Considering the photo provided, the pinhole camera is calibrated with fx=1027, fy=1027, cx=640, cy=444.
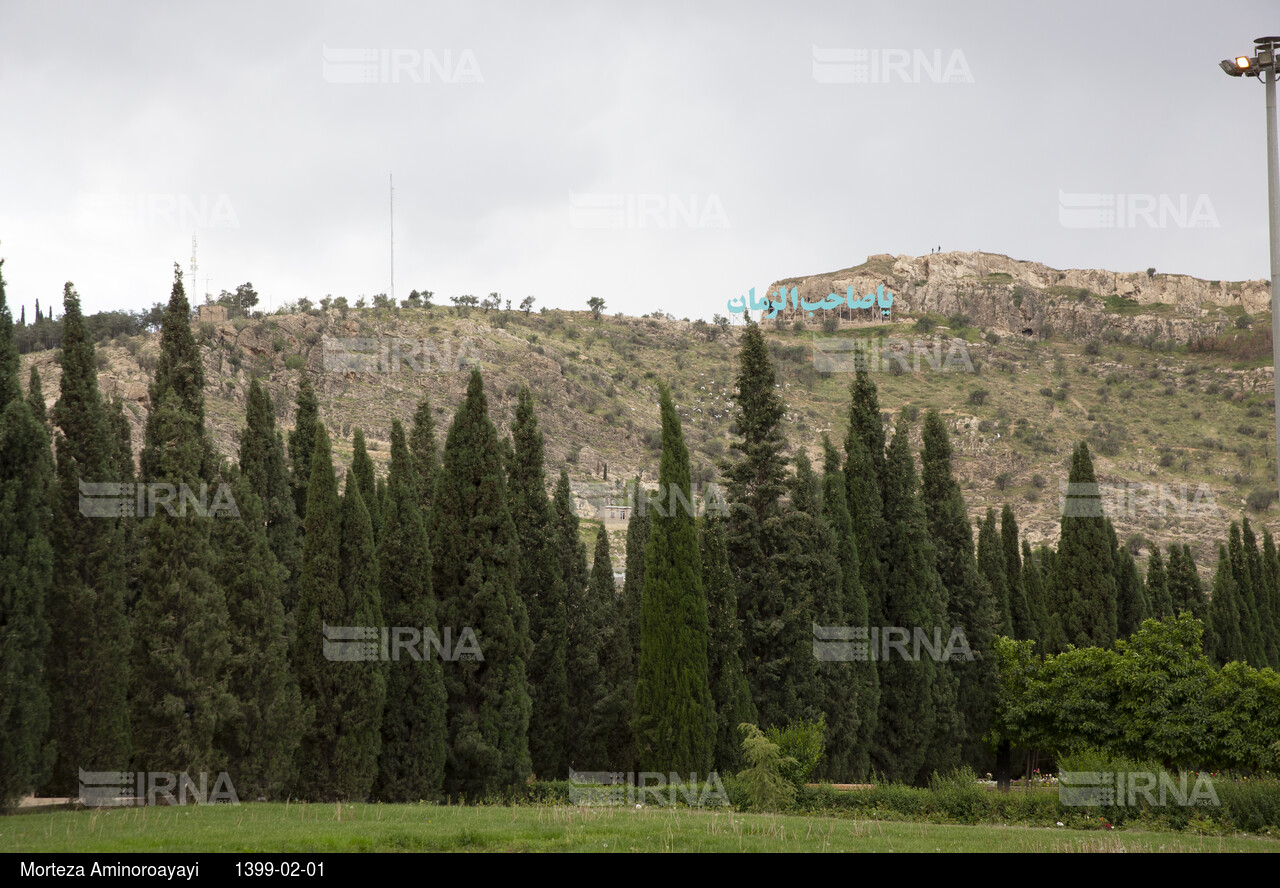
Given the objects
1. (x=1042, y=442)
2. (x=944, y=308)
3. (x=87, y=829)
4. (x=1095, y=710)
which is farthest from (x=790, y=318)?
(x=87, y=829)

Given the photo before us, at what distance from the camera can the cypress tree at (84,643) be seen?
18922mm

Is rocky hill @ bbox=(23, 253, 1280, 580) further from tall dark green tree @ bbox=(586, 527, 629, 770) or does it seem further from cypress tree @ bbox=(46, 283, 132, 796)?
cypress tree @ bbox=(46, 283, 132, 796)

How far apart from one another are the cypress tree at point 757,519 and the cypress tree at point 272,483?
40.3 ft

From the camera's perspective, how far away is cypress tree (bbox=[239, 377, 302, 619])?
28844mm

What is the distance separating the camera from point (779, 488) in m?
28.5

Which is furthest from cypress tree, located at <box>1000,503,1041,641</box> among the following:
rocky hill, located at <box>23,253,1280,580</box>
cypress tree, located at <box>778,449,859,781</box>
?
cypress tree, located at <box>778,449,859,781</box>

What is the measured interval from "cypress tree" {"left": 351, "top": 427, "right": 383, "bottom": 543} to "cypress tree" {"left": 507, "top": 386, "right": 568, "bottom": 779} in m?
3.63

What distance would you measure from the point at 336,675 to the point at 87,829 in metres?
8.69

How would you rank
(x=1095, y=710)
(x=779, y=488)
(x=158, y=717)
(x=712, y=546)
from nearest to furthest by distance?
(x=158, y=717) → (x=712, y=546) → (x=779, y=488) → (x=1095, y=710)
